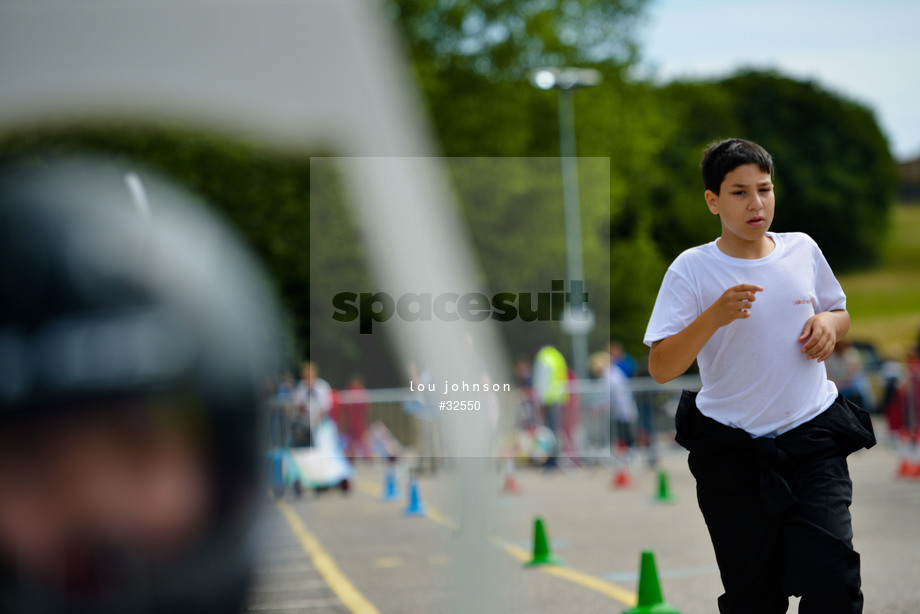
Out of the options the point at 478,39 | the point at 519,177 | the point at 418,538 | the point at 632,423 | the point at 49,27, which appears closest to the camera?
the point at 49,27

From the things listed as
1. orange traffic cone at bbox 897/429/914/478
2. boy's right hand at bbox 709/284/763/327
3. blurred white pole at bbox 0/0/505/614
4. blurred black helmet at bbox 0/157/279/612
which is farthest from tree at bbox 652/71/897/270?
→ blurred black helmet at bbox 0/157/279/612

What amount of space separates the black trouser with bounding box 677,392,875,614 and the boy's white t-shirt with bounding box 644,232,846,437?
0.06 m

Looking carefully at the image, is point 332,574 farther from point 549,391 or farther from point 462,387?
point 549,391

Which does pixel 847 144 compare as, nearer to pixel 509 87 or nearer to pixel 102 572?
pixel 509 87

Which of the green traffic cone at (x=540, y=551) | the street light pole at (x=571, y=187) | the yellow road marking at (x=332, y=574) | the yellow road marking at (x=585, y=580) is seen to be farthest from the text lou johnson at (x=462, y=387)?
the street light pole at (x=571, y=187)

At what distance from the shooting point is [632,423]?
18.1 meters

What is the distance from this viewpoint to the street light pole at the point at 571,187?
88.4 feet

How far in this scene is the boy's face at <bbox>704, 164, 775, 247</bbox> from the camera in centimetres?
367

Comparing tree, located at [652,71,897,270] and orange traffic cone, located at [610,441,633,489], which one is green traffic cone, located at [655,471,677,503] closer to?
orange traffic cone, located at [610,441,633,489]

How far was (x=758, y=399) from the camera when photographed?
3697 mm

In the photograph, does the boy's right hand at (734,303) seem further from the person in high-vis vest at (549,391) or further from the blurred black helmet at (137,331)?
the person in high-vis vest at (549,391)

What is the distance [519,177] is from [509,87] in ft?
10.6

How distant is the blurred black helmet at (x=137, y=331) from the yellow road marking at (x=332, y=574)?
11.0ft

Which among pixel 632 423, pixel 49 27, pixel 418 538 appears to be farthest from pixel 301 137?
pixel 632 423
